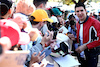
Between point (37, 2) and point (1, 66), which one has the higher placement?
point (37, 2)

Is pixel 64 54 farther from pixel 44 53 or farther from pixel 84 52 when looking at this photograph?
pixel 84 52

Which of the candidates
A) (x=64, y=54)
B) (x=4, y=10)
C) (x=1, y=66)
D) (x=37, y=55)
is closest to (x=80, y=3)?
(x=64, y=54)

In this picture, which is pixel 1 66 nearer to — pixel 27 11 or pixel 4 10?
pixel 4 10

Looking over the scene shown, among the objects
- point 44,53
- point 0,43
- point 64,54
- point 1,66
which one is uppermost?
point 0,43

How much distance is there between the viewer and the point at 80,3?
8.80 feet

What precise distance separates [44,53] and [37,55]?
0.37 feet

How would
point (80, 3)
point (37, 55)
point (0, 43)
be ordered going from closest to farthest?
1. point (0, 43)
2. point (37, 55)
3. point (80, 3)

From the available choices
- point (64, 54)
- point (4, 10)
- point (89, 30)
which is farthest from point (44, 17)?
point (4, 10)

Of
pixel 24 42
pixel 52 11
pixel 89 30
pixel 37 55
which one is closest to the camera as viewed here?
pixel 24 42

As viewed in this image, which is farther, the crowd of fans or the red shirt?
the red shirt

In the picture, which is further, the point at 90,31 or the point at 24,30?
the point at 90,31

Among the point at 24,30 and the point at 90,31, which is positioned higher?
the point at 24,30

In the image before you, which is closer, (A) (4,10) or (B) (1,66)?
(B) (1,66)

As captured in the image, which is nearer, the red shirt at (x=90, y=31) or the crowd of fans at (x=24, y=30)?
the crowd of fans at (x=24, y=30)
